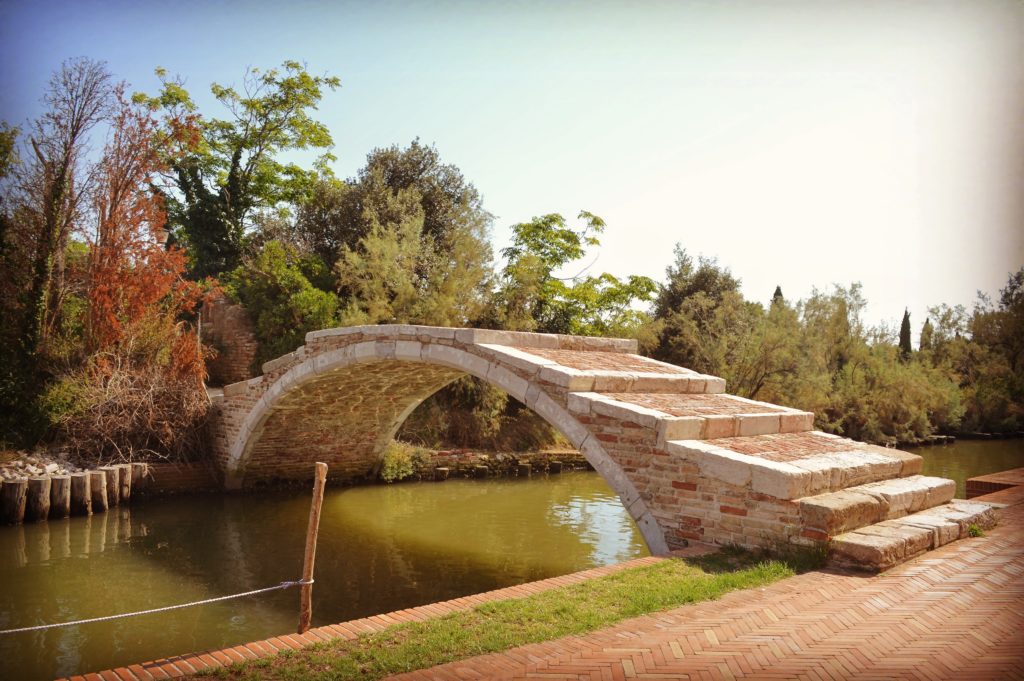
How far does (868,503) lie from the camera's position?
6.04 meters

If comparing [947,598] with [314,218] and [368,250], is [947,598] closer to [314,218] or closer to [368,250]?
[368,250]

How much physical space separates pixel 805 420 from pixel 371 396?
7.82 metres

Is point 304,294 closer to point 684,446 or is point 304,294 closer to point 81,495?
point 81,495

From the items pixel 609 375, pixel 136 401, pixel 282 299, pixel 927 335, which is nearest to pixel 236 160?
pixel 282 299

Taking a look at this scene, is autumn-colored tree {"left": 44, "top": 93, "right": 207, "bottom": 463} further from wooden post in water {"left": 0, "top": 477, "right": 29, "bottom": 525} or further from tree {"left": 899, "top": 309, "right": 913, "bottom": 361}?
tree {"left": 899, "top": 309, "right": 913, "bottom": 361}

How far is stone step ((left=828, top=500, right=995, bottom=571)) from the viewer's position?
210 inches

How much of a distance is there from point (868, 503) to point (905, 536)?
414 mm

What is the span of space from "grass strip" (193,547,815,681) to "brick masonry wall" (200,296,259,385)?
48.1 feet

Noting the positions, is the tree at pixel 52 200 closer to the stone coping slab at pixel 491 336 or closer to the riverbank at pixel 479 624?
the stone coping slab at pixel 491 336

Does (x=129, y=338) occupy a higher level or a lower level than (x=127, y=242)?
lower

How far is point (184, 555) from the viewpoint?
9.30m

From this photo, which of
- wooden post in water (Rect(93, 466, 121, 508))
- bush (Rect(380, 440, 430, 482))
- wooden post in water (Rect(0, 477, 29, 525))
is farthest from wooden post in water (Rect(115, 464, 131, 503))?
bush (Rect(380, 440, 430, 482))

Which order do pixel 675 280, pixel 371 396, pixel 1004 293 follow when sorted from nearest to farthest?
pixel 1004 293
pixel 371 396
pixel 675 280

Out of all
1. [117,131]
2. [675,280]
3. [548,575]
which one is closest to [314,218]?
[117,131]
